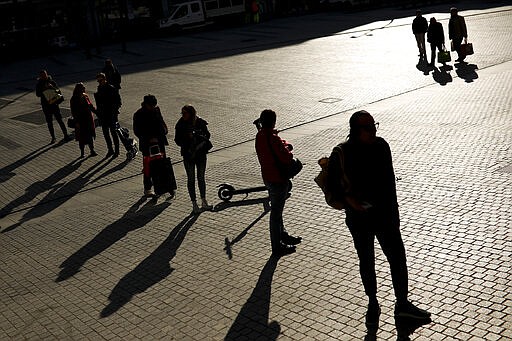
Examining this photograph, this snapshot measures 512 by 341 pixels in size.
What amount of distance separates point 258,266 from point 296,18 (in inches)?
1648

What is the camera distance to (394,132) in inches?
568

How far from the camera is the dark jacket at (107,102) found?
14.8 meters

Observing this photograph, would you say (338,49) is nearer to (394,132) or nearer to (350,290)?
(394,132)

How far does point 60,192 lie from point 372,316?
842 cm

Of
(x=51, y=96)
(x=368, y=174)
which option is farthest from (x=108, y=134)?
(x=368, y=174)

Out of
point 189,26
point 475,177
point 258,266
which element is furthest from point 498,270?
point 189,26

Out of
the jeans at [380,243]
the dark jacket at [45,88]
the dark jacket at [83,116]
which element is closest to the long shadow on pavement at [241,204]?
the jeans at [380,243]

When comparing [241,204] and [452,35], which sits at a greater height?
[452,35]

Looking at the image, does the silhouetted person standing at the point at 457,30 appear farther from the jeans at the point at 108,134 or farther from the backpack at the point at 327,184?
the backpack at the point at 327,184

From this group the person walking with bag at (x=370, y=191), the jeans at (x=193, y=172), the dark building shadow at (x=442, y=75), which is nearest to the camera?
the person walking with bag at (x=370, y=191)

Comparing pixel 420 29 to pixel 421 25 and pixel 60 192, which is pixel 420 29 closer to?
pixel 421 25

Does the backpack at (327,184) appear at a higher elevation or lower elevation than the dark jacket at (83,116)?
higher

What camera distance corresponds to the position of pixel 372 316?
650cm

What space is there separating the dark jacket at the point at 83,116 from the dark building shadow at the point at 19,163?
4.98ft
